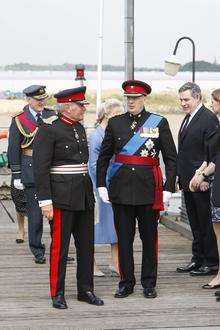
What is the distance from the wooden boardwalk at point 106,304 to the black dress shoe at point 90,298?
49mm

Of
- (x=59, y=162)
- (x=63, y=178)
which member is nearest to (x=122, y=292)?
(x=63, y=178)

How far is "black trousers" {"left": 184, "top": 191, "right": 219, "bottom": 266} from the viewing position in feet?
23.9

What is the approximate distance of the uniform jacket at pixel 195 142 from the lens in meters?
7.15

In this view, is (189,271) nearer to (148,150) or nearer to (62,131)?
(148,150)

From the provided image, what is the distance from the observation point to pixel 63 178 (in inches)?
247

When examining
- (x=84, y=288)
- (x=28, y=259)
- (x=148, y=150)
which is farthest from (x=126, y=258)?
(x=28, y=259)

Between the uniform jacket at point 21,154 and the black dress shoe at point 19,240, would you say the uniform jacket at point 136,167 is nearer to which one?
the uniform jacket at point 21,154

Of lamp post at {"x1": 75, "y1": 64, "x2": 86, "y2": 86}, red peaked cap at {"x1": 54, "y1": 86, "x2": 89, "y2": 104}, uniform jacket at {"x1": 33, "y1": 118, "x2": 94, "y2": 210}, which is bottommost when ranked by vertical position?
lamp post at {"x1": 75, "y1": 64, "x2": 86, "y2": 86}

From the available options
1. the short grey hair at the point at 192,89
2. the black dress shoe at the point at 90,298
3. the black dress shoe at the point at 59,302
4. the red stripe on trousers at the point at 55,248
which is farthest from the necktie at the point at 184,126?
the black dress shoe at the point at 59,302

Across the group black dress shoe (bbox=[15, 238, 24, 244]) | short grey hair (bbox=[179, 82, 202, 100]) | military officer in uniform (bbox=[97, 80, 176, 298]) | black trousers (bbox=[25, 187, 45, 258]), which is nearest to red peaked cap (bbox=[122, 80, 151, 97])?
military officer in uniform (bbox=[97, 80, 176, 298])

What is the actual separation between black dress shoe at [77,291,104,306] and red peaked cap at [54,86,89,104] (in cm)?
143

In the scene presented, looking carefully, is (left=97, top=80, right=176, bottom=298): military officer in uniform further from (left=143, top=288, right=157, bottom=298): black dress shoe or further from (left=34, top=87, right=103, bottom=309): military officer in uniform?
(left=34, top=87, right=103, bottom=309): military officer in uniform

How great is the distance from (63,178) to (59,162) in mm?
120

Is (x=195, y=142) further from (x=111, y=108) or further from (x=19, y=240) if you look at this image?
(x=19, y=240)
